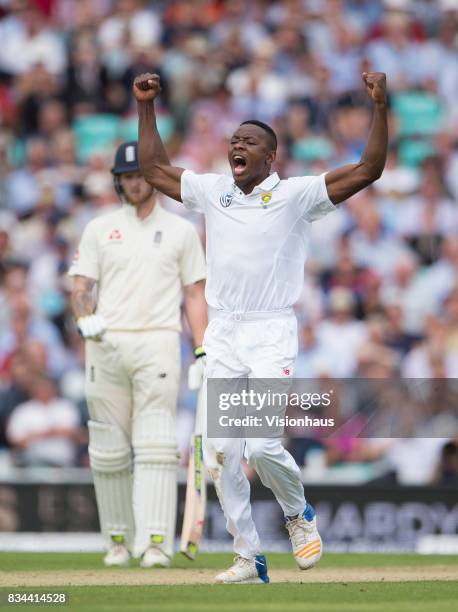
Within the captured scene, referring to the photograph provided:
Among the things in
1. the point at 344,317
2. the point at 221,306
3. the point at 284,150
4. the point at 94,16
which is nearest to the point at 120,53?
the point at 94,16

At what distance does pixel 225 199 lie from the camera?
7.62 m

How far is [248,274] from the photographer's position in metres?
7.47

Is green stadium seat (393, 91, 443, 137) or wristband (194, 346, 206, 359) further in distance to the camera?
green stadium seat (393, 91, 443, 137)

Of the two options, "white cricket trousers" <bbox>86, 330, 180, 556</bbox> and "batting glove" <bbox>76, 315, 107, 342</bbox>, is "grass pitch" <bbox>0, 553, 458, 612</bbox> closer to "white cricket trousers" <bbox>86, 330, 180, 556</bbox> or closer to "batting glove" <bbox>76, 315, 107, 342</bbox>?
"white cricket trousers" <bbox>86, 330, 180, 556</bbox>

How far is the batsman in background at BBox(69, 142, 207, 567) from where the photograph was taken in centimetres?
916

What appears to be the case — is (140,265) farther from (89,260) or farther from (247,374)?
(247,374)

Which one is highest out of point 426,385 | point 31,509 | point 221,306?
point 221,306

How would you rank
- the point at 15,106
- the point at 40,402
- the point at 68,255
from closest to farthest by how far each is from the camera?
1. the point at 40,402
2. the point at 68,255
3. the point at 15,106

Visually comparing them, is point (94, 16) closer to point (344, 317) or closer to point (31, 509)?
point (344, 317)

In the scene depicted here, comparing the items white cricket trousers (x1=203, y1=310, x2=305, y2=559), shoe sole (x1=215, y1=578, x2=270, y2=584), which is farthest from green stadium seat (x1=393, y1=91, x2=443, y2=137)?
shoe sole (x1=215, y1=578, x2=270, y2=584)

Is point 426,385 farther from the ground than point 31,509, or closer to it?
farther from the ground

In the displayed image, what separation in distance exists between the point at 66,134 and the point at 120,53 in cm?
135

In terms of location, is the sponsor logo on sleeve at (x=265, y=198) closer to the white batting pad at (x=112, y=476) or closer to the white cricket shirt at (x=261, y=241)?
the white cricket shirt at (x=261, y=241)

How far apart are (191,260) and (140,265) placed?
317 mm
